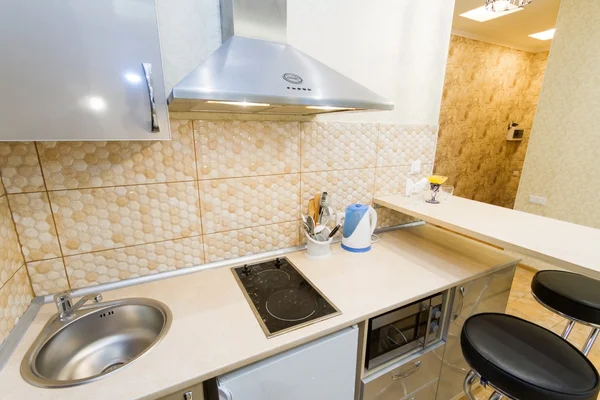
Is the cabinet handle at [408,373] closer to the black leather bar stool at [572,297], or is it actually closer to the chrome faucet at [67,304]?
the black leather bar stool at [572,297]

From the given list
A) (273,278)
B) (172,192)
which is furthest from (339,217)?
(172,192)

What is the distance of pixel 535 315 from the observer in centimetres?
229

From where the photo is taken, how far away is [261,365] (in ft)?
2.67

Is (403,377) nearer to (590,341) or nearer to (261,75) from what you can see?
(590,341)

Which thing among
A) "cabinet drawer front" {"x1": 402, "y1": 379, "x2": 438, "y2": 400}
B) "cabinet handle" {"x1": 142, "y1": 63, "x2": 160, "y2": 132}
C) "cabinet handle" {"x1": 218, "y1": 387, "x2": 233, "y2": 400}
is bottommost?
"cabinet drawer front" {"x1": 402, "y1": 379, "x2": 438, "y2": 400}

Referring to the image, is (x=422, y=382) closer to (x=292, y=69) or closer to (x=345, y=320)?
(x=345, y=320)

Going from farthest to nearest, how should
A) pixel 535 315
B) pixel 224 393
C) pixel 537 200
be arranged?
pixel 537 200 → pixel 535 315 → pixel 224 393

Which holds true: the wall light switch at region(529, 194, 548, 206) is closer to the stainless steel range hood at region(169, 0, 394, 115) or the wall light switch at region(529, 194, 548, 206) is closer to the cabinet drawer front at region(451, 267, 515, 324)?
the cabinet drawer front at region(451, 267, 515, 324)

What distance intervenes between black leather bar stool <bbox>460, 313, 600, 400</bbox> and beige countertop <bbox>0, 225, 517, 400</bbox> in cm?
21

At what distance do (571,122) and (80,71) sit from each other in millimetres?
3536

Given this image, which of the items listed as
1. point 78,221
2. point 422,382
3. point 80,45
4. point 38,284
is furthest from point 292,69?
point 422,382

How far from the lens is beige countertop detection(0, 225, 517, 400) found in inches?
28.1

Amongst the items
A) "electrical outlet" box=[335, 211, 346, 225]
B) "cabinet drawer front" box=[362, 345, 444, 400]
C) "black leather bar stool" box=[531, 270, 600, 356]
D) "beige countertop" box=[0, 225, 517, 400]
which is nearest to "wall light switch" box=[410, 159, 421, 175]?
"beige countertop" box=[0, 225, 517, 400]

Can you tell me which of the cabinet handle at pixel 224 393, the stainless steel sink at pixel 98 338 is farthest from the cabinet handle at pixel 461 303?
the stainless steel sink at pixel 98 338
